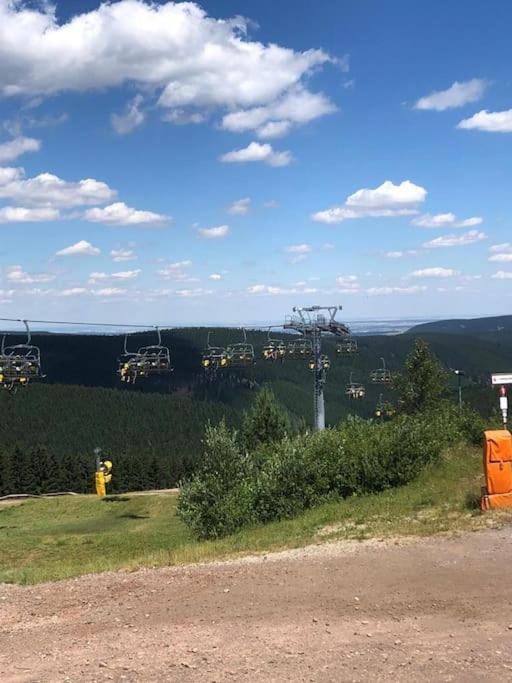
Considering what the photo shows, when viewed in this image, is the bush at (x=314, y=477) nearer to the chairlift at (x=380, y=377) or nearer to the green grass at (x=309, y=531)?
the green grass at (x=309, y=531)

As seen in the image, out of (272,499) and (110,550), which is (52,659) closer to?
(272,499)

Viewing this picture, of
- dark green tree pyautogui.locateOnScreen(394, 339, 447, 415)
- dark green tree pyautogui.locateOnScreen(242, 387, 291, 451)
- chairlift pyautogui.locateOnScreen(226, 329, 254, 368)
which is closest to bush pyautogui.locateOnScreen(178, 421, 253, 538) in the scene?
chairlift pyautogui.locateOnScreen(226, 329, 254, 368)

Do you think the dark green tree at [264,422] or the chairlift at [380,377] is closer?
the chairlift at [380,377]

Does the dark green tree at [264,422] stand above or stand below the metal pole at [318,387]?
below

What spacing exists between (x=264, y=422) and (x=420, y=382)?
1561 cm

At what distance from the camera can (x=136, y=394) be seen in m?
199

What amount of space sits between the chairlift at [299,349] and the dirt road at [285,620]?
107 ft

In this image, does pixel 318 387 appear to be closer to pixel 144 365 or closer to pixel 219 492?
pixel 144 365

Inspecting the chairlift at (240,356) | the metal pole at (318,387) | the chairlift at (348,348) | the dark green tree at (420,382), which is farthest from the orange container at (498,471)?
the dark green tree at (420,382)

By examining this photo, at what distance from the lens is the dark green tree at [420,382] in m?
60.8

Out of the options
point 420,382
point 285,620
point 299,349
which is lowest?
point 420,382

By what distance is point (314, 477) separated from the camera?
2311cm

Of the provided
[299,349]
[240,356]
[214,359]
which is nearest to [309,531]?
[240,356]

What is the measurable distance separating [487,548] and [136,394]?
190882 mm
